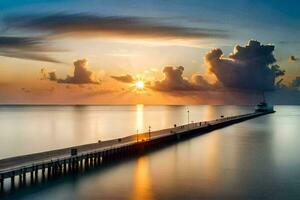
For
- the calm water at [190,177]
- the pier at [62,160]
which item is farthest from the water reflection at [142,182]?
the pier at [62,160]

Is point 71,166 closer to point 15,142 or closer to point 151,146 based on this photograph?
point 151,146

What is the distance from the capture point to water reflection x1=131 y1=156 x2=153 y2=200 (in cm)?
3920

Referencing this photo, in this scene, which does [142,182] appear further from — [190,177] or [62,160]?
[62,160]

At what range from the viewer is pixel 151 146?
7338 cm

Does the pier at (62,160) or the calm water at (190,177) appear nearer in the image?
the calm water at (190,177)

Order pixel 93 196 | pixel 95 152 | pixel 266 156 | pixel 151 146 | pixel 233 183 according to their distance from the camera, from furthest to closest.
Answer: pixel 151 146 < pixel 266 156 < pixel 95 152 < pixel 233 183 < pixel 93 196

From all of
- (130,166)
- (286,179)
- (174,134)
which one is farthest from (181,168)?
(174,134)

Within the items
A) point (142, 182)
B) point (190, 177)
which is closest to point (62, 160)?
point (142, 182)

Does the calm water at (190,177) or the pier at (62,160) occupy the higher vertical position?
the pier at (62,160)

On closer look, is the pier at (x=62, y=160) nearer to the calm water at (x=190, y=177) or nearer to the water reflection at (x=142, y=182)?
the calm water at (x=190, y=177)

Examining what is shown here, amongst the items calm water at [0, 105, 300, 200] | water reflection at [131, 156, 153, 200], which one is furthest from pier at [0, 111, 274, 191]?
water reflection at [131, 156, 153, 200]

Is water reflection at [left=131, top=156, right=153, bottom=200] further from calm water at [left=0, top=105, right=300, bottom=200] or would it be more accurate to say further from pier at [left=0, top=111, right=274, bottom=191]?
pier at [left=0, top=111, right=274, bottom=191]

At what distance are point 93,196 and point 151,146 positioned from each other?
3541 cm

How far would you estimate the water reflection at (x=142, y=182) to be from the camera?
129ft
